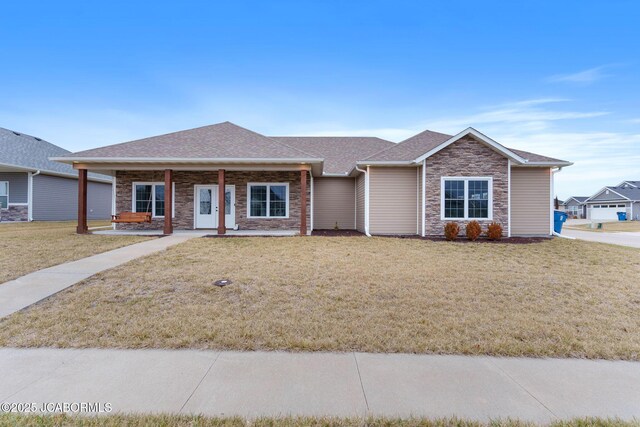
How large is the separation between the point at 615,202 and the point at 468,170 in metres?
48.8

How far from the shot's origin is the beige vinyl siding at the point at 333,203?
17.2 metres

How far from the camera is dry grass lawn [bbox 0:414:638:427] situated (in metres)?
2.29

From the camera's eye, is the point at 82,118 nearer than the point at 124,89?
No

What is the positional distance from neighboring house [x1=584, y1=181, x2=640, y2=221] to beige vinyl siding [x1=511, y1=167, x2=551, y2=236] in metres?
43.1

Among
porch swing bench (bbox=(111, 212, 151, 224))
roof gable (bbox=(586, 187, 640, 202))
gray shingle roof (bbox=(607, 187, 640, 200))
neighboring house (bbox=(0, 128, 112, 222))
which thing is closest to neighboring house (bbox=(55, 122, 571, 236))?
porch swing bench (bbox=(111, 212, 151, 224))

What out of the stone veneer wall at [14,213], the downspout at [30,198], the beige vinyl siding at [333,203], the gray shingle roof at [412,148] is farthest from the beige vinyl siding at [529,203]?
the stone veneer wall at [14,213]

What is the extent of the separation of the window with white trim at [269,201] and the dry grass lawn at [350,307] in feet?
21.6

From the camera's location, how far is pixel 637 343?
148 inches

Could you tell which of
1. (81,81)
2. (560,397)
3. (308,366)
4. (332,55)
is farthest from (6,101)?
(560,397)

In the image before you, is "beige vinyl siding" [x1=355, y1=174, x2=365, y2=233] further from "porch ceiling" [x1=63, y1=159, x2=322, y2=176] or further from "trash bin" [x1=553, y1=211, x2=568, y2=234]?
"trash bin" [x1=553, y1=211, x2=568, y2=234]

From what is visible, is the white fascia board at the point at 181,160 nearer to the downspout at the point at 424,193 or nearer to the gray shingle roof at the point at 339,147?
the downspout at the point at 424,193

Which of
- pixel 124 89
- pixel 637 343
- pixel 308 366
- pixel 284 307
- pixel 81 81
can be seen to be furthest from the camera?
pixel 124 89

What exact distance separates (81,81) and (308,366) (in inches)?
904

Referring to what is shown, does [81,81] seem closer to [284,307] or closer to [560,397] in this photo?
[284,307]
